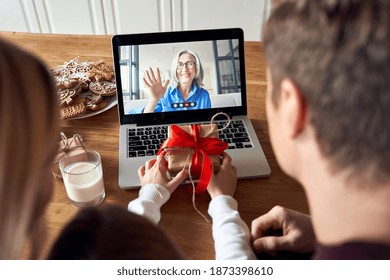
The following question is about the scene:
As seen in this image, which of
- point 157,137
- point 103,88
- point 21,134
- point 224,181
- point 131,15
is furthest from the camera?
point 131,15

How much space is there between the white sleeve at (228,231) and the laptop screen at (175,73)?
306 millimetres

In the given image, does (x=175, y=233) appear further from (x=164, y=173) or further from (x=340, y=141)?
(x=340, y=141)

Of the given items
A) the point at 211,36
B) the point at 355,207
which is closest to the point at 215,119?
the point at 211,36

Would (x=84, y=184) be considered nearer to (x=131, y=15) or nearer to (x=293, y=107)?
(x=293, y=107)

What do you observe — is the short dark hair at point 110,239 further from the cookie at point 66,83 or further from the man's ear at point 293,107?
the cookie at point 66,83

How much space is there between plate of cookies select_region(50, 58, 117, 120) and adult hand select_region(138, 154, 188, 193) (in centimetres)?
27

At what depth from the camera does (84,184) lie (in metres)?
0.79

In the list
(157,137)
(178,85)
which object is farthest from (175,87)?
(157,137)

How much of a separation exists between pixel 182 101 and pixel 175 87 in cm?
4

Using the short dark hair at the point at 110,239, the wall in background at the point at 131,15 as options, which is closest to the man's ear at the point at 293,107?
the short dark hair at the point at 110,239

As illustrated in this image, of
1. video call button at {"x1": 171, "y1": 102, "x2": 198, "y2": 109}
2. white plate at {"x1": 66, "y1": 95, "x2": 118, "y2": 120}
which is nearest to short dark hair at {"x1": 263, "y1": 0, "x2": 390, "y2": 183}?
video call button at {"x1": 171, "y1": 102, "x2": 198, "y2": 109}

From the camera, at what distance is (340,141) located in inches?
20.3

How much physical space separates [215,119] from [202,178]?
0.79ft

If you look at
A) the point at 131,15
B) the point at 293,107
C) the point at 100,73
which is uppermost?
the point at 293,107
